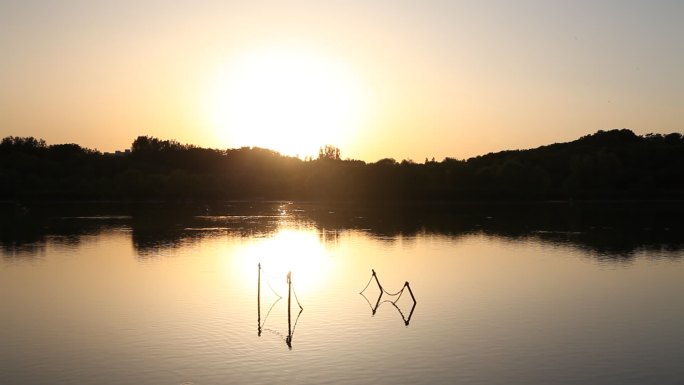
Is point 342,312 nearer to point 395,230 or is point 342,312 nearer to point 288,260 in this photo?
point 288,260

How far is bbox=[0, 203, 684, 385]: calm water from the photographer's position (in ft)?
70.3

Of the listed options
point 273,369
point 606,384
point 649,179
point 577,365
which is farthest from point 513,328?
point 649,179

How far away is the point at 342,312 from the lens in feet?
101

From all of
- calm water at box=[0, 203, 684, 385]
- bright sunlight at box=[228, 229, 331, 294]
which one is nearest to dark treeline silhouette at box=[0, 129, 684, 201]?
bright sunlight at box=[228, 229, 331, 294]

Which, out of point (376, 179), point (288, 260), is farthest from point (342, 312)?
point (376, 179)

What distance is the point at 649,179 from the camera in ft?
489

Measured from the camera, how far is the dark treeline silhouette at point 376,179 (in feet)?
497

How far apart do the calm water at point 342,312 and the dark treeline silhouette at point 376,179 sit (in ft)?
302

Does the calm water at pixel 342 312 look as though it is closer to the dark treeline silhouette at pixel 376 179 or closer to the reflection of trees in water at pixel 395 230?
the reflection of trees in water at pixel 395 230

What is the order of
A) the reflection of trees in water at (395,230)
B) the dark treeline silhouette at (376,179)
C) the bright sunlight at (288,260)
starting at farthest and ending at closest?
1. the dark treeline silhouette at (376,179)
2. the reflection of trees in water at (395,230)
3. the bright sunlight at (288,260)

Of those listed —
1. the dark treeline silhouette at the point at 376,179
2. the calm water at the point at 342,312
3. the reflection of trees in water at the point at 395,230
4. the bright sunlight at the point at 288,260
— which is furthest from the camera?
the dark treeline silhouette at the point at 376,179

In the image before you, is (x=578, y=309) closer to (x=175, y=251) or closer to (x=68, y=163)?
(x=175, y=251)

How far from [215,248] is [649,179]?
119 m

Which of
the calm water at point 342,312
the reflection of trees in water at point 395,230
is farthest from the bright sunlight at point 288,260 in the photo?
the reflection of trees in water at point 395,230
